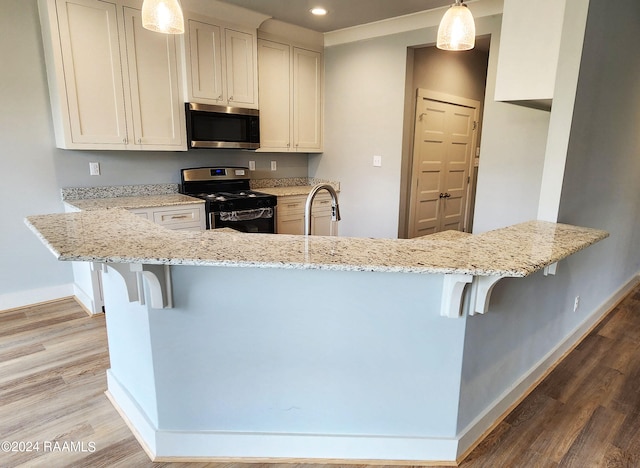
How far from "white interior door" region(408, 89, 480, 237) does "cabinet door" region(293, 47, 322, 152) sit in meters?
1.19

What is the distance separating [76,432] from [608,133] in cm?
355

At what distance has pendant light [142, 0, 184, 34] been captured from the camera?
1766 millimetres

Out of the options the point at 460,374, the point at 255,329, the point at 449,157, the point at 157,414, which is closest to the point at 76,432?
the point at 157,414

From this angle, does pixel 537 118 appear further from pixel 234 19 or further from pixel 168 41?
pixel 168 41

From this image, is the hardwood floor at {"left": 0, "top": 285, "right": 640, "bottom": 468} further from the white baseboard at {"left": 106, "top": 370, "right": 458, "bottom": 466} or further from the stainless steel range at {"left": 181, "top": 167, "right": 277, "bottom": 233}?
the stainless steel range at {"left": 181, "top": 167, "right": 277, "bottom": 233}

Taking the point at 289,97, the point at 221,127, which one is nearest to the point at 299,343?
the point at 221,127

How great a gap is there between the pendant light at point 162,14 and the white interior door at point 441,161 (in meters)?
2.93

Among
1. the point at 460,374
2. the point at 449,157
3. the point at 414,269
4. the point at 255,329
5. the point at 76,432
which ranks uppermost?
the point at 449,157

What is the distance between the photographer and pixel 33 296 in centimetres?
337

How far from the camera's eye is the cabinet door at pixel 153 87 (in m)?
3.23

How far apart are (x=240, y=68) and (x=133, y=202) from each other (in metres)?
1.65

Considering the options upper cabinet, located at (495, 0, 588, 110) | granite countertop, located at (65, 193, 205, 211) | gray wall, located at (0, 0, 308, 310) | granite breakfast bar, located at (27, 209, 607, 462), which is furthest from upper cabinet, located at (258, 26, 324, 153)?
granite breakfast bar, located at (27, 209, 607, 462)

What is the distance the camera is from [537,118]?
3.06m

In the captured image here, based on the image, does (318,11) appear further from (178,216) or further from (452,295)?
(452,295)
